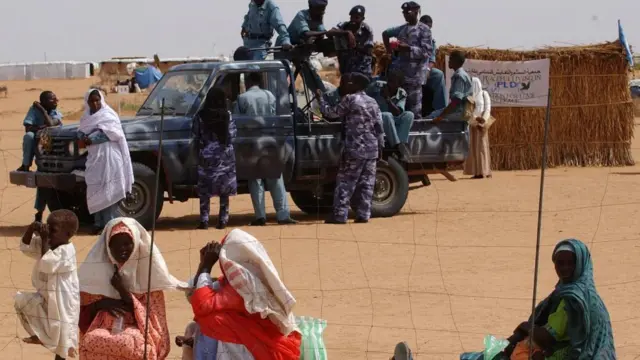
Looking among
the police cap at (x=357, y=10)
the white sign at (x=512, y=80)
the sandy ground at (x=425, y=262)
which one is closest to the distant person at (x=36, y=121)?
the sandy ground at (x=425, y=262)

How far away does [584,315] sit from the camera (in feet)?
20.0

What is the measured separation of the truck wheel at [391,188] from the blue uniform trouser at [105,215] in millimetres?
3108

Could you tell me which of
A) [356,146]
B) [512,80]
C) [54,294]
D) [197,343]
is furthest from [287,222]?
[512,80]

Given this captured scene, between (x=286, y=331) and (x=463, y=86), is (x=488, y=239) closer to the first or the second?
(x=463, y=86)

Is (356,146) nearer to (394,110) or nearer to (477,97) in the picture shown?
(394,110)

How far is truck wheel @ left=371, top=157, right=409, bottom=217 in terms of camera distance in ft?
47.1

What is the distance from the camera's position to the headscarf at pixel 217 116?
41.9 feet

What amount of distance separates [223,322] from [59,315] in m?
1.03

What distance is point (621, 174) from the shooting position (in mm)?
19281

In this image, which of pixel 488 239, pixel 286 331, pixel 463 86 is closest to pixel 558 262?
pixel 286 331

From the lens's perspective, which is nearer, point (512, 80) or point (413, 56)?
point (413, 56)

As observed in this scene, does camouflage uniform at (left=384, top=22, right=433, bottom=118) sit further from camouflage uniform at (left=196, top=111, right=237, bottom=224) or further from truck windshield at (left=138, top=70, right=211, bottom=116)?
camouflage uniform at (left=196, top=111, right=237, bottom=224)

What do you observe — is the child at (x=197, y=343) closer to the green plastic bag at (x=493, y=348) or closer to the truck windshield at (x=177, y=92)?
the green plastic bag at (x=493, y=348)

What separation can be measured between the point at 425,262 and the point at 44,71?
74169 millimetres
